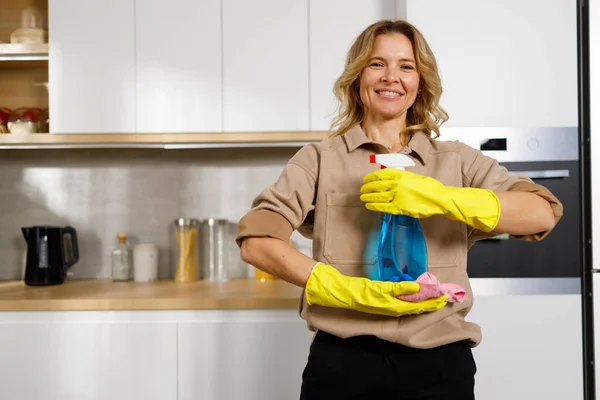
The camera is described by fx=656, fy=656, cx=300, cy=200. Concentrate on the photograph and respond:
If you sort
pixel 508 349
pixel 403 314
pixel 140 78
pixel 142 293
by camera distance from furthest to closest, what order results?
pixel 140 78 < pixel 142 293 < pixel 508 349 < pixel 403 314

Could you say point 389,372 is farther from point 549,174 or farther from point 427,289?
point 549,174

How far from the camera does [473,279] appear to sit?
196 cm

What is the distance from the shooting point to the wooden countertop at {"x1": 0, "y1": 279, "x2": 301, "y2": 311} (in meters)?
2.04

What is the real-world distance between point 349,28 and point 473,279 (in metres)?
0.95

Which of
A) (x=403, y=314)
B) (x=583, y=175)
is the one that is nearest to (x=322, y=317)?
(x=403, y=314)

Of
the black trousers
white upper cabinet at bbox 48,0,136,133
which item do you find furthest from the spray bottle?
white upper cabinet at bbox 48,0,136,133

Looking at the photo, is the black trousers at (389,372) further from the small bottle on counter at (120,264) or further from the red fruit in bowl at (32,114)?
the red fruit in bowl at (32,114)

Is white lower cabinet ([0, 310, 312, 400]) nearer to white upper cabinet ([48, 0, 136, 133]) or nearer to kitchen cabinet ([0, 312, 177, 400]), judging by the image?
kitchen cabinet ([0, 312, 177, 400])

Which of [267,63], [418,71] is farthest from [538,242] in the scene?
[267,63]

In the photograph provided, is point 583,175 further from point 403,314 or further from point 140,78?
point 140,78

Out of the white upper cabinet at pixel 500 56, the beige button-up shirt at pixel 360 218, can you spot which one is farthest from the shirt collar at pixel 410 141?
the white upper cabinet at pixel 500 56

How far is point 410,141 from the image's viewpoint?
1.25 m

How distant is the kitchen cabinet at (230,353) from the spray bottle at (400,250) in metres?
0.96

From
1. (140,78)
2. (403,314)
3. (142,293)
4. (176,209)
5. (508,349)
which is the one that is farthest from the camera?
(176,209)
